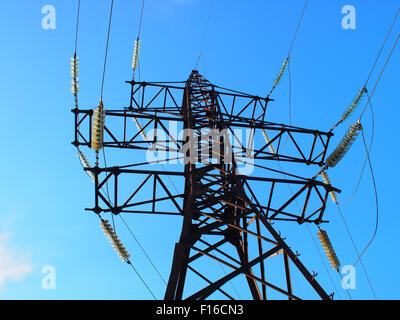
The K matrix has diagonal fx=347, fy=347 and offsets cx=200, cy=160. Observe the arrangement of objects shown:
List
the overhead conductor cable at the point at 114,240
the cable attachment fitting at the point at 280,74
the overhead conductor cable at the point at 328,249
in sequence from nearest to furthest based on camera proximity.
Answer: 1. the overhead conductor cable at the point at 114,240
2. the overhead conductor cable at the point at 328,249
3. the cable attachment fitting at the point at 280,74

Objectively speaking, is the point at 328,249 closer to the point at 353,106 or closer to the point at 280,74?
the point at 353,106

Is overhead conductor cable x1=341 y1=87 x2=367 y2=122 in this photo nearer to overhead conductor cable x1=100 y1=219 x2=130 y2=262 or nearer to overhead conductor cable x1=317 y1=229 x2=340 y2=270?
overhead conductor cable x1=317 y1=229 x2=340 y2=270

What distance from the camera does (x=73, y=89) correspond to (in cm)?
1013

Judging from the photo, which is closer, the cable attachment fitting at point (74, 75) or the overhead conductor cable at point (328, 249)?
the overhead conductor cable at point (328, 249)

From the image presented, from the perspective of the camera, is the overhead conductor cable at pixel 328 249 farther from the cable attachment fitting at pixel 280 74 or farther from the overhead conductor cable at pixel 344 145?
the cable attachment fitting at pixel 280 74

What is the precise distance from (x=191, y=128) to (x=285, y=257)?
508 centimetres

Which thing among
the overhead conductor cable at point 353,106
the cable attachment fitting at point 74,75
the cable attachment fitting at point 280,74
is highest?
the cable attachment fitting at point 280,74

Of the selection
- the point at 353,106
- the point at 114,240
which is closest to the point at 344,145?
the point at 353,106

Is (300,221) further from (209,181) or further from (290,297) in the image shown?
(290,297)

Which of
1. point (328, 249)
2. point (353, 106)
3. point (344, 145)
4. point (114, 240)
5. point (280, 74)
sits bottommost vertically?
point (328, 249)

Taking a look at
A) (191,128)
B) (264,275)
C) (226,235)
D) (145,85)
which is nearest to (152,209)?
(226,235)

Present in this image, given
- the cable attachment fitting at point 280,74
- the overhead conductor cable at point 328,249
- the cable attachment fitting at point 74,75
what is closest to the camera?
the overhead conductor cable at point 328,249

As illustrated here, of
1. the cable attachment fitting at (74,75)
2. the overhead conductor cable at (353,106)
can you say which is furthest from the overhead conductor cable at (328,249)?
the cable attachment fitting at (74,75)

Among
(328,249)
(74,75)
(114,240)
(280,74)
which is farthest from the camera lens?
(280,74)
